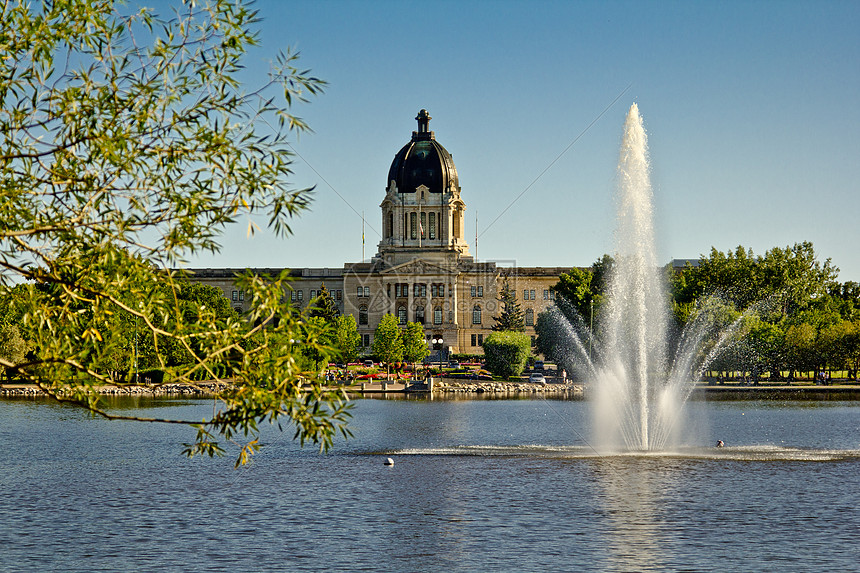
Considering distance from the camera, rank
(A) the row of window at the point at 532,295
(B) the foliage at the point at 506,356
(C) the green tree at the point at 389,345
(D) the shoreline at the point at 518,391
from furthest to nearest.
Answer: (A) the row of window at the point at 532,295
(C) the green tree at the point at 389,345
(B) the foliage at the point at 506,356
(D) the shoreline at the point at 518,391

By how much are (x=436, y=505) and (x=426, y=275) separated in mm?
129863

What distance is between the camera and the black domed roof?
164 metres

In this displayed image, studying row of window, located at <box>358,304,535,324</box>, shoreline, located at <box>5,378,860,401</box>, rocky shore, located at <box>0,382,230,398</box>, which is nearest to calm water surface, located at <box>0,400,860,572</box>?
shoreline, located at <box>5,378,860,401</box>

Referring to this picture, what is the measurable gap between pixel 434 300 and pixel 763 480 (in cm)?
12720

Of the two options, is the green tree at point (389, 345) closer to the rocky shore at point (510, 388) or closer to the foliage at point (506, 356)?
the foliage at point (506, 356)

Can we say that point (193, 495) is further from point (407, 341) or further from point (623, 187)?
point (407, 341)

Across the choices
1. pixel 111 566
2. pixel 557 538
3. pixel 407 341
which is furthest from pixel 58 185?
pixel 407 341

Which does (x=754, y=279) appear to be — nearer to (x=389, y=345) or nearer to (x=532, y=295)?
(x=389, y=345)

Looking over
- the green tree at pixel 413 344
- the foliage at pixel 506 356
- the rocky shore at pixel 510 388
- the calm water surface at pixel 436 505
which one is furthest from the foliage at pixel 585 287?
the calm water surface at pixel 436 505

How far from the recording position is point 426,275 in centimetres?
15762

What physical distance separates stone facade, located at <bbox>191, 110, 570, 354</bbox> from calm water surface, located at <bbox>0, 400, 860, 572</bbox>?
364 ft

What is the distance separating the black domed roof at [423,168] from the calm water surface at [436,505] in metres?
119

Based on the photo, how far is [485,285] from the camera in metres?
161

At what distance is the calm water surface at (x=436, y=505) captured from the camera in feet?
71.3
